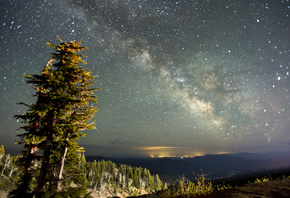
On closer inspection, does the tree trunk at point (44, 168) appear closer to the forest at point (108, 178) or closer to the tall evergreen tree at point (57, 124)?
the tall evergreen tree at point (57, 124)

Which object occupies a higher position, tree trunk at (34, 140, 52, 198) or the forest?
tree trunk at (34, 140, 52, 198)

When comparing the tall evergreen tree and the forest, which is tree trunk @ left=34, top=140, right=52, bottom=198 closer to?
the tall evergreen tree

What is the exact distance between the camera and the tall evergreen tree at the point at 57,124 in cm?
893

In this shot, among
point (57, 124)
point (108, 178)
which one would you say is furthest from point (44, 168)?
point (108, 178)

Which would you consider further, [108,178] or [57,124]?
[108,178]

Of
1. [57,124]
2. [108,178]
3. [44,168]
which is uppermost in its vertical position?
[57,124]

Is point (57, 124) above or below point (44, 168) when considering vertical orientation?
above

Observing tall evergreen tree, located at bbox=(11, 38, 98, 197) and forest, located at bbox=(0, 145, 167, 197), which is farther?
forest, located at bbox=(0, 145, 167, 197)

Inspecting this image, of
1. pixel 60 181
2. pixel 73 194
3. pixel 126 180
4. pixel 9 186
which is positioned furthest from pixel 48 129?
pixel 126 180

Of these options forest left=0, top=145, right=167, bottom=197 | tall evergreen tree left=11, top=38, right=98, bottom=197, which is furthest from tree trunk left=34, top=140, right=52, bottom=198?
forest left=0, top=145, right=167, bottom=197

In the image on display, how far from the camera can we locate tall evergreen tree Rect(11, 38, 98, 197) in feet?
29.3

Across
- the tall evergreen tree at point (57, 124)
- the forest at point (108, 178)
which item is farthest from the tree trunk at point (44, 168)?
the forest at point (108, 178)

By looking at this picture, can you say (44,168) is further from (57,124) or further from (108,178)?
(108,178)

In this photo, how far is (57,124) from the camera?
9.00 meters
